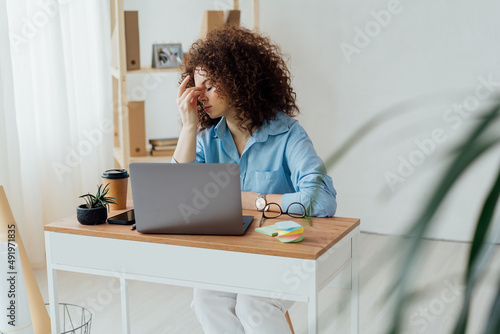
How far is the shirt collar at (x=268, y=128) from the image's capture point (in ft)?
6.60

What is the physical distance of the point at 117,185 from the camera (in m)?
1.86

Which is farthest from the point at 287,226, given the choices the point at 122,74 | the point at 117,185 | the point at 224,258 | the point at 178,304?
the point at 122,74

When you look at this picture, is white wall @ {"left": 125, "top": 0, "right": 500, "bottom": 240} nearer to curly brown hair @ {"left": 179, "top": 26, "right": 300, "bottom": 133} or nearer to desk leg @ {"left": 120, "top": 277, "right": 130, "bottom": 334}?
curly brown hair @ {"left": 179, "top": 26, "right": 300, "bottom": 133}

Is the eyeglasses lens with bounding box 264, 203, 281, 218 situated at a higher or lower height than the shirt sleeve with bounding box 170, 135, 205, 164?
lower

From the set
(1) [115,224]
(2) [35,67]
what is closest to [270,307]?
(1) [115,224]

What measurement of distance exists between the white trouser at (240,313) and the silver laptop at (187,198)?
0.27 meters

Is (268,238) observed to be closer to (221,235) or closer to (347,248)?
(221,235)

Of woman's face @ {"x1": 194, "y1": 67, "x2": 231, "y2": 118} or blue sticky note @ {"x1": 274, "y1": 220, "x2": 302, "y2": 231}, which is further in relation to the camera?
woman's face @ {"x1": 194, "y1": 67, "x2": 231, "y2": 118}

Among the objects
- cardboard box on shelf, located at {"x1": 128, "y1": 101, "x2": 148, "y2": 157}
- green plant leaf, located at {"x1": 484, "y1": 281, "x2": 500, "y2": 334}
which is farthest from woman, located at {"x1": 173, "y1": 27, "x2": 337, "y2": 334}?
green plant leaf, located at {"x1": 484, "y1": 281, "x2": 500, "y2": 334}

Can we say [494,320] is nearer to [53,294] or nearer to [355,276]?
[355,276]

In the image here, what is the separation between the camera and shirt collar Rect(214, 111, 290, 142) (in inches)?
79.2

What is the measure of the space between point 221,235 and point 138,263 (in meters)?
0.26

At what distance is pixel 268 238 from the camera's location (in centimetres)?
152

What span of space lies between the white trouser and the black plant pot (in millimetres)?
393
